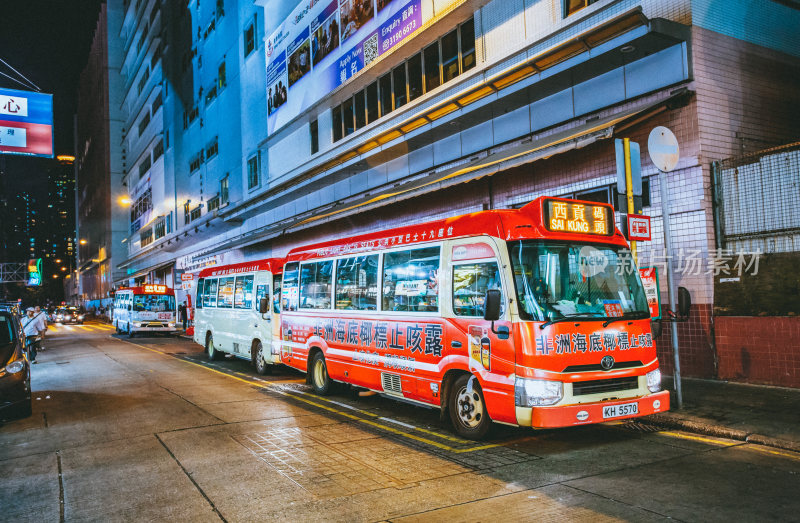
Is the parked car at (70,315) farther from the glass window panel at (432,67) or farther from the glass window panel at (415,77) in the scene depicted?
the glass window panel at (432,67)

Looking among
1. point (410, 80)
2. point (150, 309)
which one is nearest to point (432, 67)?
point (410, 80)

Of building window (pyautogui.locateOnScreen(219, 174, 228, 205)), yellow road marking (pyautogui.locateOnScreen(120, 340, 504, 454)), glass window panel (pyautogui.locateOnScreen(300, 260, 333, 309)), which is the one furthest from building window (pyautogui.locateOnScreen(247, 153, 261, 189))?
glass window panel (pyautogui.locateOnScreen(300, 260, 333, 309))

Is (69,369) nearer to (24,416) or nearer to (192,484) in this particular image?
(24,416)

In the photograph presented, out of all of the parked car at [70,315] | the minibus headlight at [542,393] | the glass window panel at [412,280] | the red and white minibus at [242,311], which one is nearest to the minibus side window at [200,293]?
the red and white minibus at [242,311]

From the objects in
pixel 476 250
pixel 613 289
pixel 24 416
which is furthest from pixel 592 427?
pixel 24 416

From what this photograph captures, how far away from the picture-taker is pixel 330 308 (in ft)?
34.4

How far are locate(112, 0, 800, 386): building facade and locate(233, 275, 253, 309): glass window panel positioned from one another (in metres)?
5.53

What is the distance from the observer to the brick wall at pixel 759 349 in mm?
9102

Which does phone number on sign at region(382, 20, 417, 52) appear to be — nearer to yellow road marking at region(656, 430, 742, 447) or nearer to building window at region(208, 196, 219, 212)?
yellow road marking at region(656, 430, 742, 447)

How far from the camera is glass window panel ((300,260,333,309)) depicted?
10612 millimetres

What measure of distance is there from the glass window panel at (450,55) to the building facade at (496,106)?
0.06 meters

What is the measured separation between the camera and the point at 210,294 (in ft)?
57.5

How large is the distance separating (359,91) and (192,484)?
60.3 feet

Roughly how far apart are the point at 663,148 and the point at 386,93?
13.1 meters
